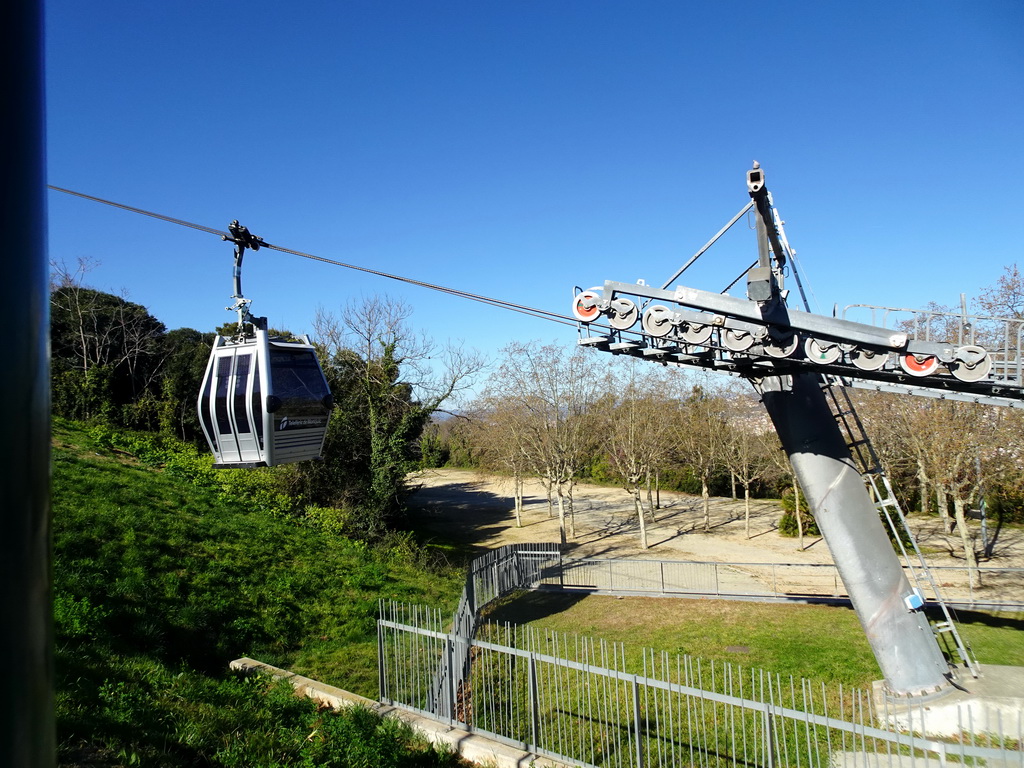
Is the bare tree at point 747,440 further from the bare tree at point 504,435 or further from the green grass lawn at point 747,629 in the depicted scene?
the green grass lawn at point 747,629

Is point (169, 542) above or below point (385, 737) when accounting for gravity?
above

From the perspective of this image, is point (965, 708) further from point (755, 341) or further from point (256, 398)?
point (256, 398)

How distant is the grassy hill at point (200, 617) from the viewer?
623 cm

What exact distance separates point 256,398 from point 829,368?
23.0ft

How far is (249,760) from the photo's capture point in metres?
6.01

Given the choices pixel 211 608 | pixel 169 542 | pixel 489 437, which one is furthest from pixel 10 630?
pixel 489 437

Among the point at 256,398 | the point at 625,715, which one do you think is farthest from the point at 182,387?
the point at 625,715

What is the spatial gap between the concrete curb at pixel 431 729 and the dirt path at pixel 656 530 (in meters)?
14.2

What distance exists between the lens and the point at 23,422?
2.97 feet

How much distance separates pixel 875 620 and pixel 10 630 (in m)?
9.46

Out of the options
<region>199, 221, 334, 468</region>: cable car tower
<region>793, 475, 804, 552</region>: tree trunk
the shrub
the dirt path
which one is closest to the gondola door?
<region>199, 221, 334, 468</region>: cable car tower

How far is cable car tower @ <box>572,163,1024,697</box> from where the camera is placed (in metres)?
7.14

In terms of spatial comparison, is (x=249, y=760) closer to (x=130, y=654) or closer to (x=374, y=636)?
(x=130, y=654)

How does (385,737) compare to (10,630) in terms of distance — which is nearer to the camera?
(10,630)
